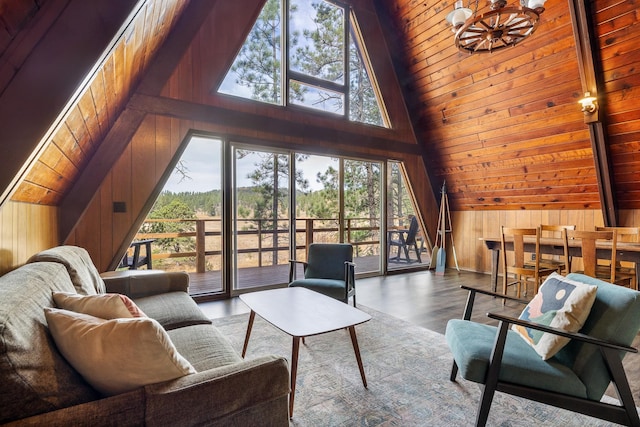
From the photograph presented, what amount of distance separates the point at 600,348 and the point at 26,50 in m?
2.89

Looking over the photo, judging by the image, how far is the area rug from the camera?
5.65ft

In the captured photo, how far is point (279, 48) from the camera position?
14.9 feet

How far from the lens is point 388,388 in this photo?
200 cm

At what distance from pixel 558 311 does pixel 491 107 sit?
3.83m

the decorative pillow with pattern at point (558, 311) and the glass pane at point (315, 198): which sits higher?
the glass pane at point (315, 198)

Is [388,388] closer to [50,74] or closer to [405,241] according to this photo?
[50,74]

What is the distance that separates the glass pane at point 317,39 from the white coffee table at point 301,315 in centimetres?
353

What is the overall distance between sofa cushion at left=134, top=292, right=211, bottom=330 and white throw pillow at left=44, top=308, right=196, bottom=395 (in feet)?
3.21

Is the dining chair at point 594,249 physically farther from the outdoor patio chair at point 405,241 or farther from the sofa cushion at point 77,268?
the sofa cushion at point 77,268

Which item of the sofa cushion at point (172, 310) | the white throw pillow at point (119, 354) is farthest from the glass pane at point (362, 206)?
the white throw pillow at point (119, 354)

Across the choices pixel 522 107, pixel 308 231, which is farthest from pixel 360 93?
pixel 308 231

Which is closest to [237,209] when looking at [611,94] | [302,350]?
[302,350]

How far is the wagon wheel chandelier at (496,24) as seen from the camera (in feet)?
7.81

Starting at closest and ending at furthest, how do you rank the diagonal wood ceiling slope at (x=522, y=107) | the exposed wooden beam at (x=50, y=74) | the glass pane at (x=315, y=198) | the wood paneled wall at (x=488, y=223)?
the exposed wooden beam at (x=50, y=74)
the diagonal wood ceiling slope at (x=522, y=107)
the wood paneled wall at (x=488, y=223)
the glass pane at (x=315, y=198)
